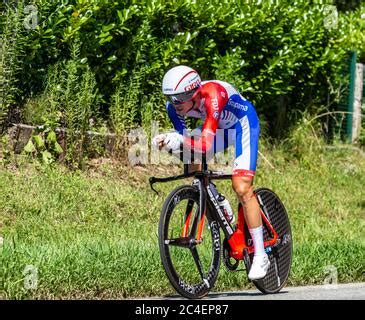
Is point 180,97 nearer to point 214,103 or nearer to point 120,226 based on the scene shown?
point 214,103

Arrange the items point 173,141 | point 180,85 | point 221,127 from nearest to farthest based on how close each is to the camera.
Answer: point 173,141, point 180,85, point 221,127

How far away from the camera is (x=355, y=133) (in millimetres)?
16484

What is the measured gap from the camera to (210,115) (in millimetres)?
7859

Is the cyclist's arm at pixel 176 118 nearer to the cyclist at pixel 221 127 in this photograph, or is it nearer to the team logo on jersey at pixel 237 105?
the cyclist at pixel 221 127

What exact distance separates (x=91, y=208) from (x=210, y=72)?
348 cm

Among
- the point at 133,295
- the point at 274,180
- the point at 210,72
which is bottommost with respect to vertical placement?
the point at 133,295

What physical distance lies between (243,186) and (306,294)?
3.70 feet

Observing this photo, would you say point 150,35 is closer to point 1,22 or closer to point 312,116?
point 1,22

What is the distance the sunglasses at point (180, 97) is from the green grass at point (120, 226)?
145 cm

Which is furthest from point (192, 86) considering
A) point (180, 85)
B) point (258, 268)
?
point (258, 268)

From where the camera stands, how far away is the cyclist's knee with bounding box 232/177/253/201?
26.7 ft

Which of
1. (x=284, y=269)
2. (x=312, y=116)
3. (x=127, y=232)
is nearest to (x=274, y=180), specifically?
(x=312, y=116)

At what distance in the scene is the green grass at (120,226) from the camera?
26.7ft

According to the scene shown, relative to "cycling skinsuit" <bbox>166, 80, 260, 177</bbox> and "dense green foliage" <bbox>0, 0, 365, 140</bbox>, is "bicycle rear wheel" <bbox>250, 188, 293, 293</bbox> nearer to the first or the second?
"cycling skinsuit" <bbox>166, 80, 260, 177</bbox>
